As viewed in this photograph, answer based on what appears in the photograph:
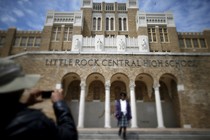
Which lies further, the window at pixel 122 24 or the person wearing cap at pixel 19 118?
the window at pixel 122 24

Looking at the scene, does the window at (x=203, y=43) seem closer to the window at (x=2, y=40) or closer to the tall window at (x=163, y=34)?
the tall window at (x=163, y=34)

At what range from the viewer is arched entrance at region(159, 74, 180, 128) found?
59.2ft

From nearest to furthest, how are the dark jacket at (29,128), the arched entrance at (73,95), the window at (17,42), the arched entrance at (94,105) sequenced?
the dark jacket at (29,128), the arched entrance at (94,105), the arched entrance at (73,95), the window at (17,42)

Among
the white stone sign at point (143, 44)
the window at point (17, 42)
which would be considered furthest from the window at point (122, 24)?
the window at point (17, 42)

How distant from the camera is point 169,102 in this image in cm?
1922

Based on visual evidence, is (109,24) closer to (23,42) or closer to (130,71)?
(23,42)

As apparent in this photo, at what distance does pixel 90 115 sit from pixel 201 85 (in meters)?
10.9

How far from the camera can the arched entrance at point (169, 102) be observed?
18047mm

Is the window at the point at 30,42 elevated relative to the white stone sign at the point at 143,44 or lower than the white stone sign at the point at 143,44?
elevated

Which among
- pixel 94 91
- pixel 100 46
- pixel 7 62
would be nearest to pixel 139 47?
pixel 100 46

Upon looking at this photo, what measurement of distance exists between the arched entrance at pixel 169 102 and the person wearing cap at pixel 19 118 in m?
17.7

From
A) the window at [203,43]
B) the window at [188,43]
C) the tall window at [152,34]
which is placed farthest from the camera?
the window at [203,43]

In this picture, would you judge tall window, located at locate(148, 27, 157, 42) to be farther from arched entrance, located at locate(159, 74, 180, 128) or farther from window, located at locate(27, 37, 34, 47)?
window, located at locate(27, 37, 34, 47)

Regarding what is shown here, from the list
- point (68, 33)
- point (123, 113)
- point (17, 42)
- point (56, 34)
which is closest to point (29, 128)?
point (123, 113)
